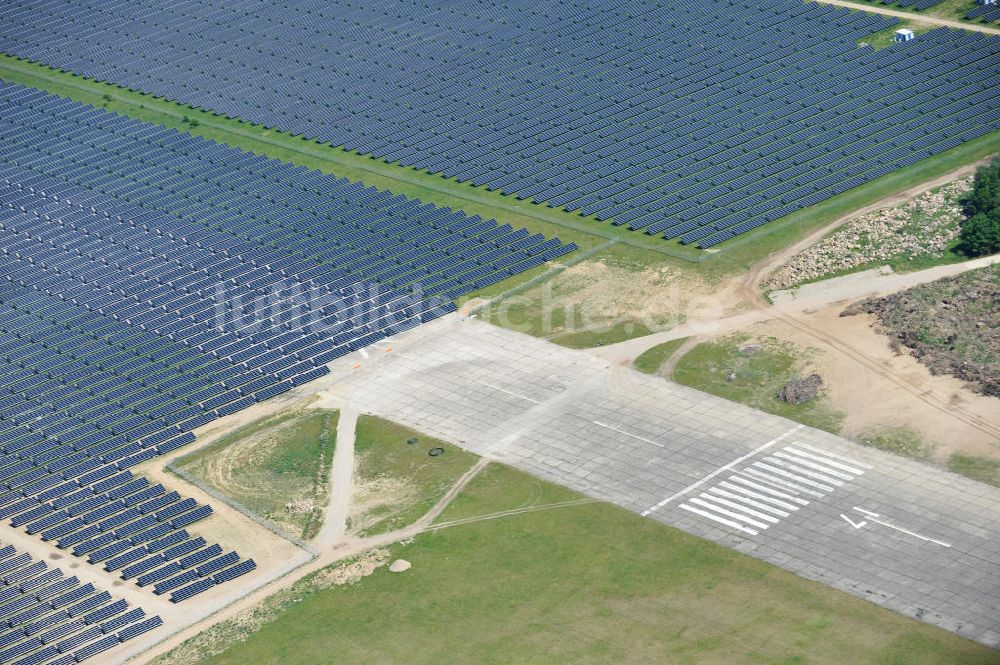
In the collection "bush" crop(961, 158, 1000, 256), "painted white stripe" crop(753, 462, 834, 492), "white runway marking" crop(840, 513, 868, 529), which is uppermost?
"bush" crop(961, 158, 1000, 256)

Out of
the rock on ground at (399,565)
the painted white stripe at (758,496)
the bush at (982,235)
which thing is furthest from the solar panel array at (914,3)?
the rock on ground at (399,565)

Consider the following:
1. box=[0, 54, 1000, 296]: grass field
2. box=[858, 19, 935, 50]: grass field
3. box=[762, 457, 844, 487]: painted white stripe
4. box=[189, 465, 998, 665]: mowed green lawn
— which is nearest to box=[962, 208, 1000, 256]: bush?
box=[0, 54, 1000, 296]: grass field

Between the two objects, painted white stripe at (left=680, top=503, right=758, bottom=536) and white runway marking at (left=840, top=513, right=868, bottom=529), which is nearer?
white runway marking at (left=840, top=513, right=868, bottom=529)

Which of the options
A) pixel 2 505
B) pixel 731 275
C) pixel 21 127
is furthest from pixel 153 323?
pixel 21 127

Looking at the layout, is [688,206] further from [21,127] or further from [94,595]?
[21,127]

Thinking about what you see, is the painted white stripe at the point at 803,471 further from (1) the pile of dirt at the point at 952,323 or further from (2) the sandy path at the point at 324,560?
(2) the sandy path at the point at 324,560

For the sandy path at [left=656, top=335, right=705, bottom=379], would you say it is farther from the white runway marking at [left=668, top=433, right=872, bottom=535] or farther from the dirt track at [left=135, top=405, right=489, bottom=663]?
the dirt track at [left=135, top=405, right=489, bottom=663]
